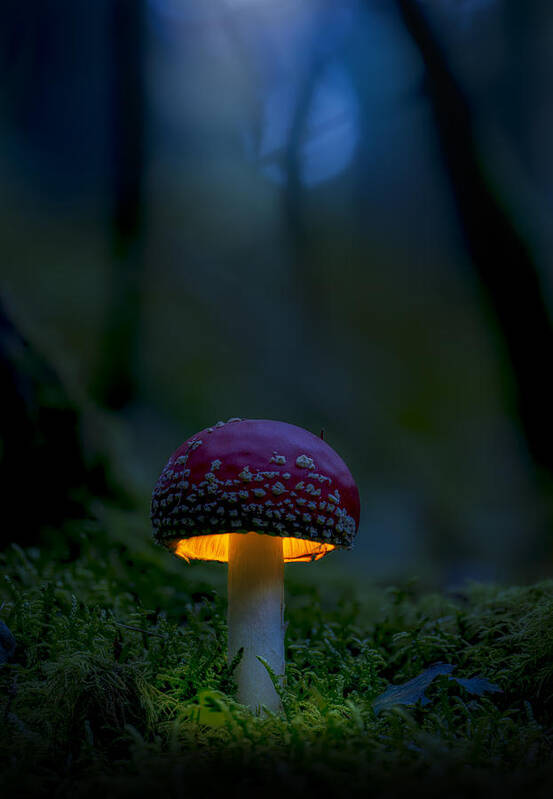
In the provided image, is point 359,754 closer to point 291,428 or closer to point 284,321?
point 291,428

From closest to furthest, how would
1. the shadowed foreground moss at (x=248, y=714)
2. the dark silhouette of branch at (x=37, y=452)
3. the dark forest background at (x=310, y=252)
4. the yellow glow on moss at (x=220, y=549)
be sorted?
the shadowed foreground moss at (x=248, y=714)
the yellow glow on moss at (x=220, y=549)
the dark silhouette of branch at (x=37, y=452)
the dark forest background at (x=310, y=252)

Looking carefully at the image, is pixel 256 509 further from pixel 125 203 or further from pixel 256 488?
pixel 125 203

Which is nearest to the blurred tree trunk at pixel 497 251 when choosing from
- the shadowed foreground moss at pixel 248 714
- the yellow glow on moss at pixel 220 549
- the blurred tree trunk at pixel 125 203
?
the shadowed foreground moss at pixel 248 714

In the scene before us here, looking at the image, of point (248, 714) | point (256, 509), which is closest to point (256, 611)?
point (248, 714)

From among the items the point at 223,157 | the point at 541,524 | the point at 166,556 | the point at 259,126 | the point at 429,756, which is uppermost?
the point at 259,126

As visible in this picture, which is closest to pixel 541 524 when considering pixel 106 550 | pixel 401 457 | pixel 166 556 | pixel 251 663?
pixel 401 457

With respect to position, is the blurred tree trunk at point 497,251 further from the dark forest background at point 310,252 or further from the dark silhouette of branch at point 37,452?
the dark silhouette of branch at point 37,452
